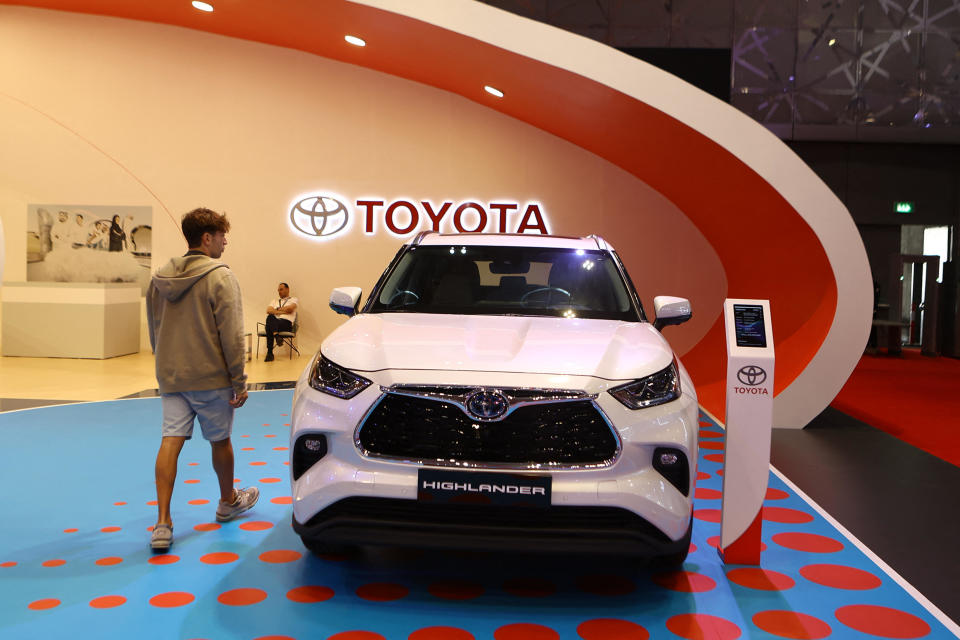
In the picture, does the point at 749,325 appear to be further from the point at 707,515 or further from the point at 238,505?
the point at 238,505

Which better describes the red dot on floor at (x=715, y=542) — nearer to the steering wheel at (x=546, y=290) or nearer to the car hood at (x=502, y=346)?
the car hood at (x=502, y=346)

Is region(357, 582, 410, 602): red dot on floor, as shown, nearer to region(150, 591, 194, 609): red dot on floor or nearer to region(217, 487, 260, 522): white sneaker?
region(150, 591, 194, 609): red dot on floor

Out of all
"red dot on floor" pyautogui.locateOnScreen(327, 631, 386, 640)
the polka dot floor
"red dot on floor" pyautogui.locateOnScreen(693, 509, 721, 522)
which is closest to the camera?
"red dot on floor" pyautogui.locateOnScreen(327, 631, 386, 640)

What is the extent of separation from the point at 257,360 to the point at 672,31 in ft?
34.1

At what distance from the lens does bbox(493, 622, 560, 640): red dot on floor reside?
2781mm

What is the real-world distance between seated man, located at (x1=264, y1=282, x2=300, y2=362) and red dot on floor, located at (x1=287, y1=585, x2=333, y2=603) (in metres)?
8.82

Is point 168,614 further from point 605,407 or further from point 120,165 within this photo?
point 120,165

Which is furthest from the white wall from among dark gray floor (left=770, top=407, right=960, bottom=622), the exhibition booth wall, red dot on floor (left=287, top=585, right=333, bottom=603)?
red dot on floor (left=287, top=585, right=333, bottom=603)

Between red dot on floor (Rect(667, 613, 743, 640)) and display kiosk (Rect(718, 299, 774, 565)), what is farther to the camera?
display kiosk (Rect(718, 299, 774, 565))

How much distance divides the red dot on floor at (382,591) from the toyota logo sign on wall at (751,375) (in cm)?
165

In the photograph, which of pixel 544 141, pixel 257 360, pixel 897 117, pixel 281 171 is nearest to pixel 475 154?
→ pixel 544 141

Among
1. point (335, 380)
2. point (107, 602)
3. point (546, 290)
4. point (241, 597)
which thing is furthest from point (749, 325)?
point (107, 602)

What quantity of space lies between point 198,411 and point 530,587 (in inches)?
66.8

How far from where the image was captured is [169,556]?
11.5 ft
